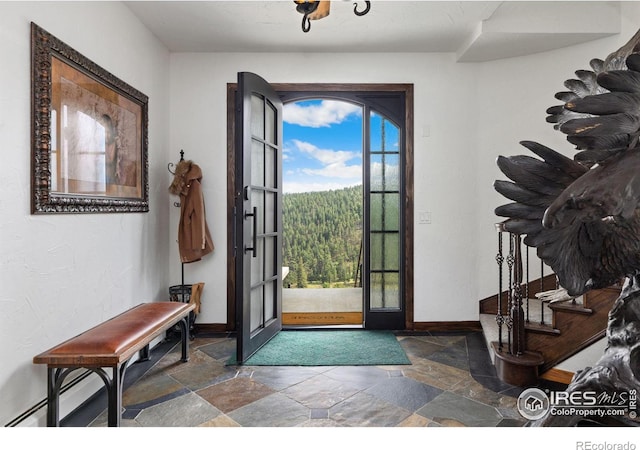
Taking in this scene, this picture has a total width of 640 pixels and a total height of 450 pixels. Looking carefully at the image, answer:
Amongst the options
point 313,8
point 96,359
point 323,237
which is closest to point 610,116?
point 313,8

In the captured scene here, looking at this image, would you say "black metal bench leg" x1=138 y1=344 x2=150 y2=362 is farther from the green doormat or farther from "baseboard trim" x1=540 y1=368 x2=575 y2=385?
"baseboard trim" x1=540 y1=368 x2=575 y2=385

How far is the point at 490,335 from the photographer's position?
10.2 ft

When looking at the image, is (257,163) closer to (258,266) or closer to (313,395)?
(258,266)

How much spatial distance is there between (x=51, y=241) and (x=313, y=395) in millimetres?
1748

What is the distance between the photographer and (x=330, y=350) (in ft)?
10.6

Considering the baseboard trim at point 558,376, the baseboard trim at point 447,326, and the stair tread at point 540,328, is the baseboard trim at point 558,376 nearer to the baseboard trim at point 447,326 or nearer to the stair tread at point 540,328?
the stair tread at point 540,328

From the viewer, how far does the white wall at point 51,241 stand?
1.79m

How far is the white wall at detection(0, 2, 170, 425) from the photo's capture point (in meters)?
1.79

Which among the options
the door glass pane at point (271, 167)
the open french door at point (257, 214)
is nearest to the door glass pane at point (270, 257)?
the open french door at point (257, 214)

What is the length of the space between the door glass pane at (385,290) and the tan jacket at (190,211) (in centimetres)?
173

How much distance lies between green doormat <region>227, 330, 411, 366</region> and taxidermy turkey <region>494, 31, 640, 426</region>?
2560mm
